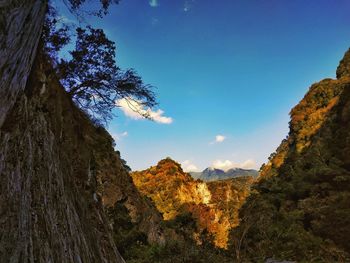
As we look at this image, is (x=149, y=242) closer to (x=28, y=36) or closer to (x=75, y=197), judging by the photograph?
(x=75, y=197)

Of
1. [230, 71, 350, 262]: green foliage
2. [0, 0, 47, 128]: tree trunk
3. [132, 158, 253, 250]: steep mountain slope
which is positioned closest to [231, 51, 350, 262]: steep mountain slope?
[230, 71, 350, 262]: green foliage

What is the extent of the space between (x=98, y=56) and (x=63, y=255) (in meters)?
8.35

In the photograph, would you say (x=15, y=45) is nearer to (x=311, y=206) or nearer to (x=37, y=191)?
(x=37, y=191)

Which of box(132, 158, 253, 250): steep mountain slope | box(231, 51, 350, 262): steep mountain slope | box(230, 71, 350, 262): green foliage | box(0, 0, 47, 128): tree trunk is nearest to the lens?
box(0, 0, 47, 128): tree trunk

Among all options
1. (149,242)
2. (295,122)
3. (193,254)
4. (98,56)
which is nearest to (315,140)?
(295,122)

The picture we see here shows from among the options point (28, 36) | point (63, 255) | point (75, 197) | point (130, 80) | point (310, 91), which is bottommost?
point (63, 255)

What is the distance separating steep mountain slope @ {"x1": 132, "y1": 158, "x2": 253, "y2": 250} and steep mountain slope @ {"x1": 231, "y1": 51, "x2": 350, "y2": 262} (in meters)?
16.3

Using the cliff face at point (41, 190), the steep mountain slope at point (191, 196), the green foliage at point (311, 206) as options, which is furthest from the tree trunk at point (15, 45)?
the steep mountain slope at point (191, 196)

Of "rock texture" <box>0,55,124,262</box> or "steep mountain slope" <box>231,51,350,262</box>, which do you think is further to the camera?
"steep mountain slope" <box>231,51,350,262</box>

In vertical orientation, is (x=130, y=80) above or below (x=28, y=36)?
above

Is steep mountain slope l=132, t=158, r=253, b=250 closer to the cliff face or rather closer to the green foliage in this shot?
the green foliage

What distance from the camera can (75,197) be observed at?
799 cm

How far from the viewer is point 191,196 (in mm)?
57969

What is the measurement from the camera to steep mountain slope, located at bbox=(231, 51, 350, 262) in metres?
15.5
